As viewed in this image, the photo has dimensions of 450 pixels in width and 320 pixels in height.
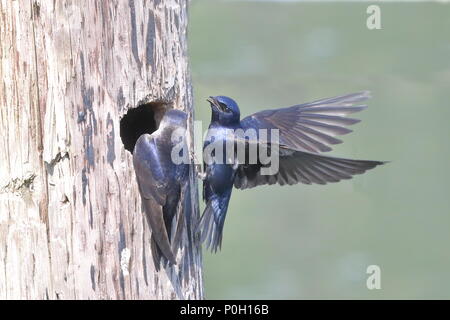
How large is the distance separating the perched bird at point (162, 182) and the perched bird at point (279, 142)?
0.23 metres

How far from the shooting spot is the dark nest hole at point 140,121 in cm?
353

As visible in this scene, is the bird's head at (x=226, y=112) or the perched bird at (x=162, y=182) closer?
the perched bird at (x=162, y=182)

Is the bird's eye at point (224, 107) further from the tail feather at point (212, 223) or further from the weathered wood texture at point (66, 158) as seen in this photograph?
the weathered wood texture at point (66, 158)

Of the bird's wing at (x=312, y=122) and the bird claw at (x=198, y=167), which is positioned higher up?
the bird's wing at (x=312, y=122)

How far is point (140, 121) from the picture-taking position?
3684 millimetres

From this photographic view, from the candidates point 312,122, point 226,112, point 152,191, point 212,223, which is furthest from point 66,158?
point 312,122

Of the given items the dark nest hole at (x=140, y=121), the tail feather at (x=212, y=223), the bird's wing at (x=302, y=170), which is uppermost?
the dark nest hole at (x=140, y=121)

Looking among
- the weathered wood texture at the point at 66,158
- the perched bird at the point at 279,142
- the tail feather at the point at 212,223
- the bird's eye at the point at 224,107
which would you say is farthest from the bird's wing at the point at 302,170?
the weathered wood texture at the point at 66,158

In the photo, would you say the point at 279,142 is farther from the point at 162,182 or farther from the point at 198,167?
the point at 162,182

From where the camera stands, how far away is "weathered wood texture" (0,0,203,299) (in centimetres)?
324

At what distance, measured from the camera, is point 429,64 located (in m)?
6.63

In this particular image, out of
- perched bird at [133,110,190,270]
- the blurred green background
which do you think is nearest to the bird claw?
perched bird at [133,110,190,270]

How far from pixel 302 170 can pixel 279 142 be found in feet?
0.60

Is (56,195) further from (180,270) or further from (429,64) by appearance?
(429,64)
